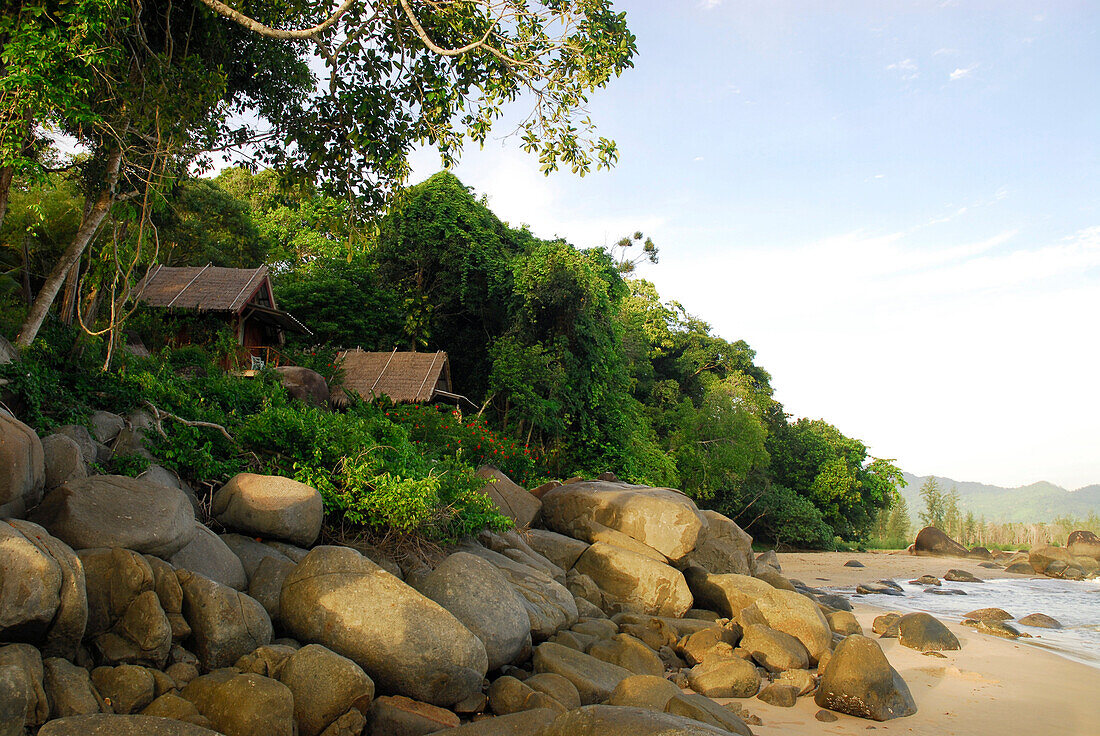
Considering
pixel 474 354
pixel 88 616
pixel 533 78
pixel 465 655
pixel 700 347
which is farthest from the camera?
pixel 700 347

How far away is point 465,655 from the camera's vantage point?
5.95 m

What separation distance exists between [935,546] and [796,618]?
29.4 meters

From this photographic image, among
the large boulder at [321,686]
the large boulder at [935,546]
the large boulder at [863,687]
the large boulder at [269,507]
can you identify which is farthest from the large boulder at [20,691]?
the large boulder at [935,546]

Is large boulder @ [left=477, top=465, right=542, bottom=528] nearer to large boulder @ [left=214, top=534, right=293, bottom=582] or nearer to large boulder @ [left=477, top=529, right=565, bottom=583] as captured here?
large boulder @ [left=477, top=529, right=565, bottom=583]

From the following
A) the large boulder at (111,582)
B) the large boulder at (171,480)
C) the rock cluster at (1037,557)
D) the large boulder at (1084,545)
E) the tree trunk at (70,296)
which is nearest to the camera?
the large boulder at (111,582)

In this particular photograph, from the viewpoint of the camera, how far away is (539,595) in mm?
8312

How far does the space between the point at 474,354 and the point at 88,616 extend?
19.7 meters

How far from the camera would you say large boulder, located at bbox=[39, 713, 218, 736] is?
3912 mm

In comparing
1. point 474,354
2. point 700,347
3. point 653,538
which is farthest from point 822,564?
point 653,538

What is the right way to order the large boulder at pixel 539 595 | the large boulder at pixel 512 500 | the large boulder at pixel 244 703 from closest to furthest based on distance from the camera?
1. the large boulder at pixel 244 703
2. the large boulder at pixel 539 595
3. the large boulder at pixel 512 500

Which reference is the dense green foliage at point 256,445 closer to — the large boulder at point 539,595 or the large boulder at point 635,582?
the large boulder at point 539,595

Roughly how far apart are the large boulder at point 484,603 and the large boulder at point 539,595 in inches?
16.7

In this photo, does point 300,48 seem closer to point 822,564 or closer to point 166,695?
point 166,695

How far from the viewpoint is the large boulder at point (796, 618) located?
9.20m
